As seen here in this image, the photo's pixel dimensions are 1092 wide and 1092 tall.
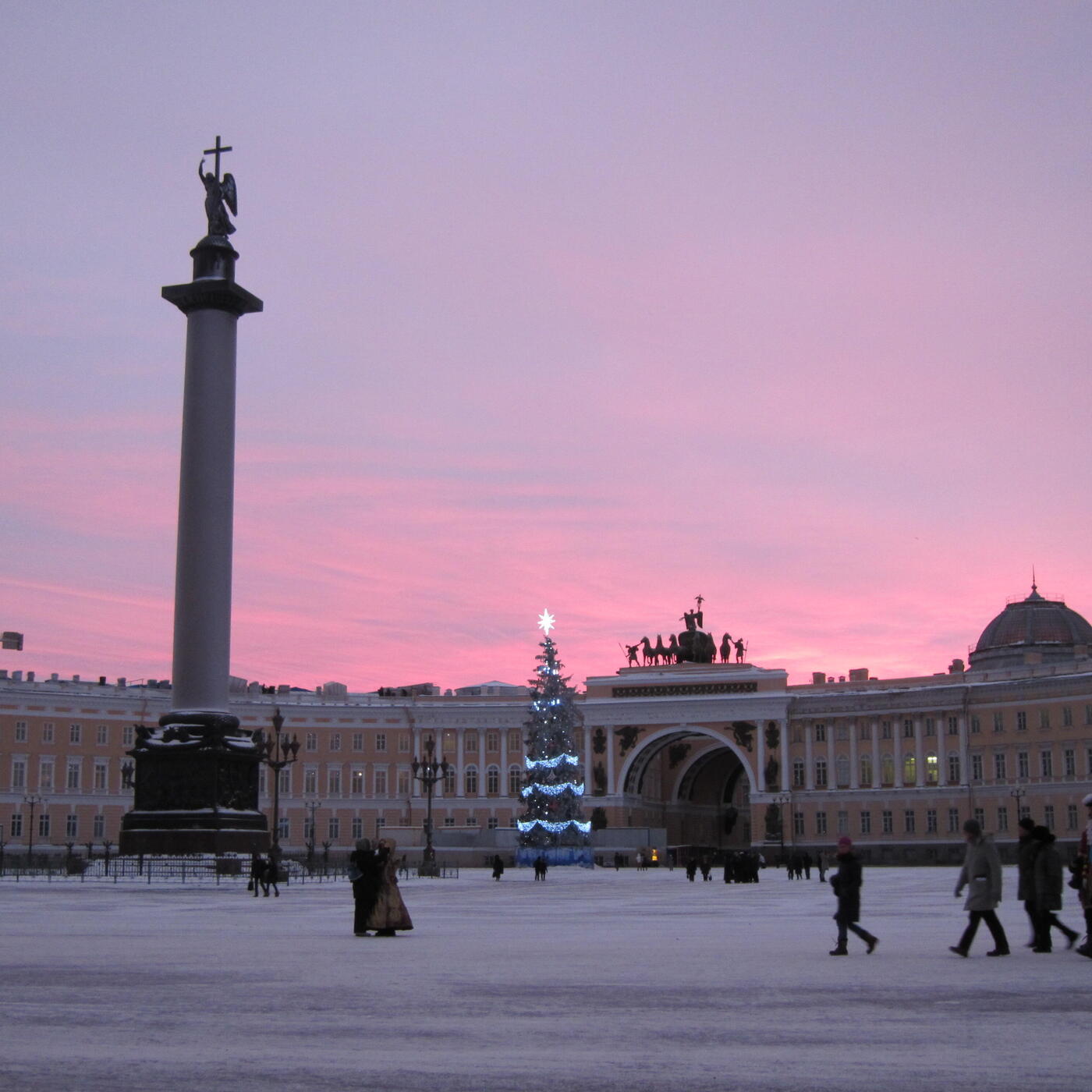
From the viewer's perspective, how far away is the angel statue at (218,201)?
5106 centimetres

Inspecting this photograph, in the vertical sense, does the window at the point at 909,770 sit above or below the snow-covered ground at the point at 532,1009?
above

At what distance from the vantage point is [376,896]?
70.4 ft

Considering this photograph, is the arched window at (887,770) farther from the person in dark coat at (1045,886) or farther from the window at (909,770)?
the person in dark coat at (1045,886)

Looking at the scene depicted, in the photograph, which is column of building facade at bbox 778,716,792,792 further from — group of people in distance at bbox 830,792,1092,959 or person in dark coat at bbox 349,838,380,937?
group of people in distance at bbox 830,792,1092,959

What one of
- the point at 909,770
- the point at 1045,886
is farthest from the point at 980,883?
the point at 909,770

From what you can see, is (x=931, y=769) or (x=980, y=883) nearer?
(x=980, y=883)

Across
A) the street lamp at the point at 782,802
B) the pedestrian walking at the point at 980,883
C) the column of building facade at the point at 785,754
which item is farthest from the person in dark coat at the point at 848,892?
the column of building facade at the point at 785,754

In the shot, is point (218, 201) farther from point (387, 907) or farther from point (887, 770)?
point (887, 770)

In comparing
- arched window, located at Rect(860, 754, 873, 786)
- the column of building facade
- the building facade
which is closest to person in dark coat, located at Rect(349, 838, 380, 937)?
the building facade

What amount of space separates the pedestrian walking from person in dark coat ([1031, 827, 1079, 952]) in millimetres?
820

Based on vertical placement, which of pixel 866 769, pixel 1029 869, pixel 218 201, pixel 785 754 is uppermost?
pixel 218 201

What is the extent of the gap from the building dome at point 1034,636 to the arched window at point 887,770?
10.4 m

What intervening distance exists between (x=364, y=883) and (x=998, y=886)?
8879 mm

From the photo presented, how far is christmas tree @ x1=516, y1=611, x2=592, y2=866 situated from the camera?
261ft
